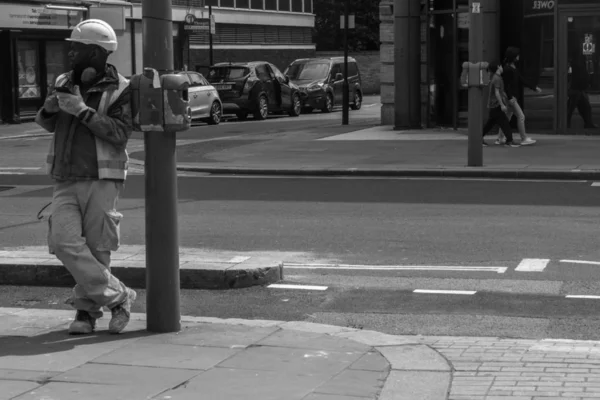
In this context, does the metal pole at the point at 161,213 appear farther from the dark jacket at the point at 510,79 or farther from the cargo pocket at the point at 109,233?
the dark jacket at the point at 510,79

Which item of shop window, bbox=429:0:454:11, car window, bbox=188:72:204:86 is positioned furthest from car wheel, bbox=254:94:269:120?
shop window, bbox=429:0:454:11

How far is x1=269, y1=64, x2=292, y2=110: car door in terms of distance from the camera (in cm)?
3769

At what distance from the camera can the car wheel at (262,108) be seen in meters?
36.7

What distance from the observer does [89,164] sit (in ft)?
22.1

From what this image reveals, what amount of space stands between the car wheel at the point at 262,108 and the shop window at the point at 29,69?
6.53 meters

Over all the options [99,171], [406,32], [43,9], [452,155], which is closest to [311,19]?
[43,9]

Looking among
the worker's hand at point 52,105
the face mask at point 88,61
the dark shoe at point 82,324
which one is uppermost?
the face mask at point 88,61

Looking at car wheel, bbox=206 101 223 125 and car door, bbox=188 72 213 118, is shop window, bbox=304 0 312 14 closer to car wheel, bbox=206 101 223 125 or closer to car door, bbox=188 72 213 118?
car wheel, bbox=206 101 223 125

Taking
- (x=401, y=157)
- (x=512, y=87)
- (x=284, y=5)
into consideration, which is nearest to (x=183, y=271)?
(x=401, y=157)


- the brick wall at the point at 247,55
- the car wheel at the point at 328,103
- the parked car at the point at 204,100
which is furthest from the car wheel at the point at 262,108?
the brick wall at the point at 247,55

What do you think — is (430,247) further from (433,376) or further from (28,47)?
(28,47)

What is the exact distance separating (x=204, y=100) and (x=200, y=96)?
28 cm

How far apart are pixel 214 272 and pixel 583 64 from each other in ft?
50.0

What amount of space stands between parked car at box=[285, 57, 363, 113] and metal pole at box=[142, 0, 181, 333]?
33.3m
